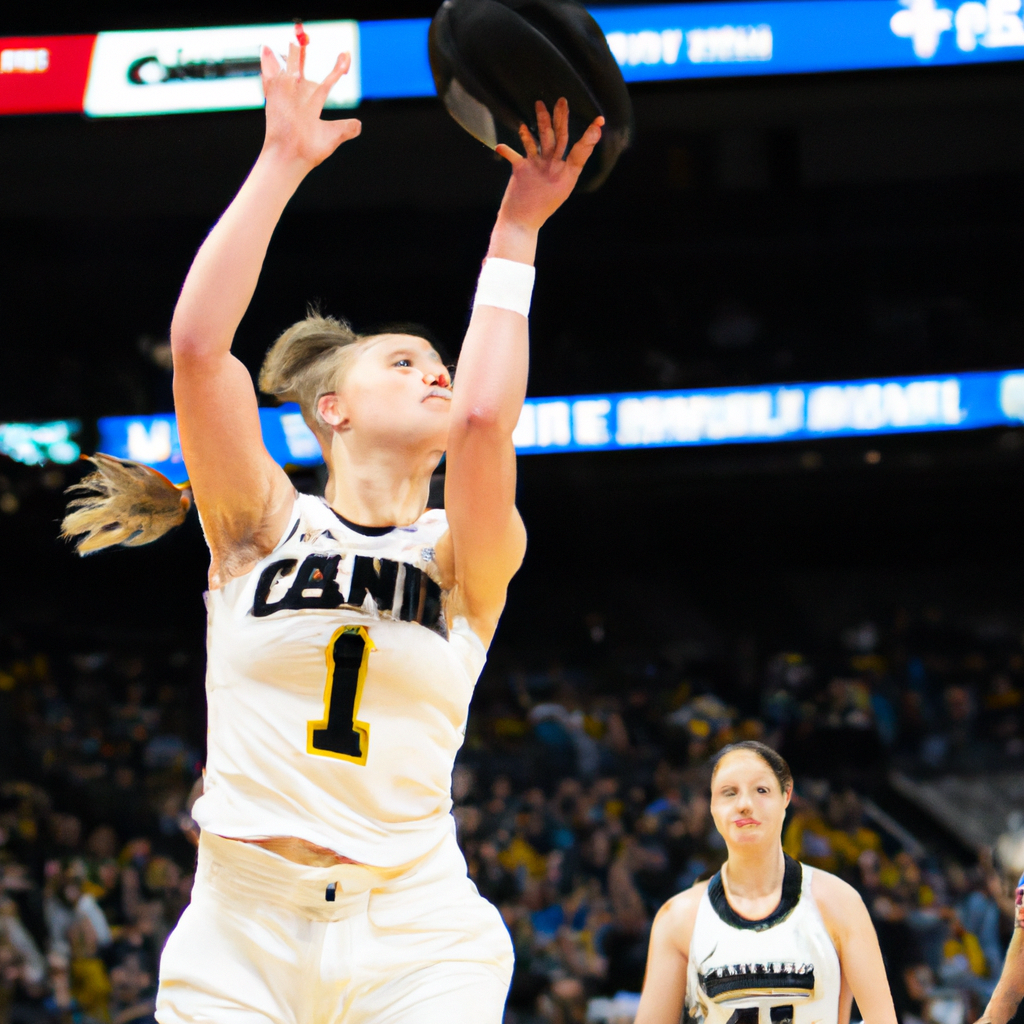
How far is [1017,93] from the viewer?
9.93 m

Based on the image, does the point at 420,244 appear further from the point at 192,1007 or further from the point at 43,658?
the point at 192,1007

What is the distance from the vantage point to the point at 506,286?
6.98 feet

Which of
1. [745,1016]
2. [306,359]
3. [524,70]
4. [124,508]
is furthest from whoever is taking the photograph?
[745,1016]

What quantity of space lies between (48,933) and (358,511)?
7529 mm

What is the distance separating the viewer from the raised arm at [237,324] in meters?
2.00

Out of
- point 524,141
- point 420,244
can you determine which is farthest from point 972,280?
point 524,141

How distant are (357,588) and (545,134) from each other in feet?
2.59

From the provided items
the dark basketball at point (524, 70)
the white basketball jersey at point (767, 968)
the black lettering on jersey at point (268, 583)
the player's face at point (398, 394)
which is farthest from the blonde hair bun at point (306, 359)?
the white basketball jersey at point (767, 968)

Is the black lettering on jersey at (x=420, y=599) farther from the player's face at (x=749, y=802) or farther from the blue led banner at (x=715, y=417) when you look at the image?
the blue led banner at (x=715, y=417)

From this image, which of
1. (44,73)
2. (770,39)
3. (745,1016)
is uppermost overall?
(770,39)

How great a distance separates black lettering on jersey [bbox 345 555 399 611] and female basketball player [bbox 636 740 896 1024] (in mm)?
1846

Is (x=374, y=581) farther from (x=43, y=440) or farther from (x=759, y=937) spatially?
(x=43, y=440)

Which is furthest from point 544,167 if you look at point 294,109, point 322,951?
point 322,951

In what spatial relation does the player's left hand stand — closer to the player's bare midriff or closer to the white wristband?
the white wristband
